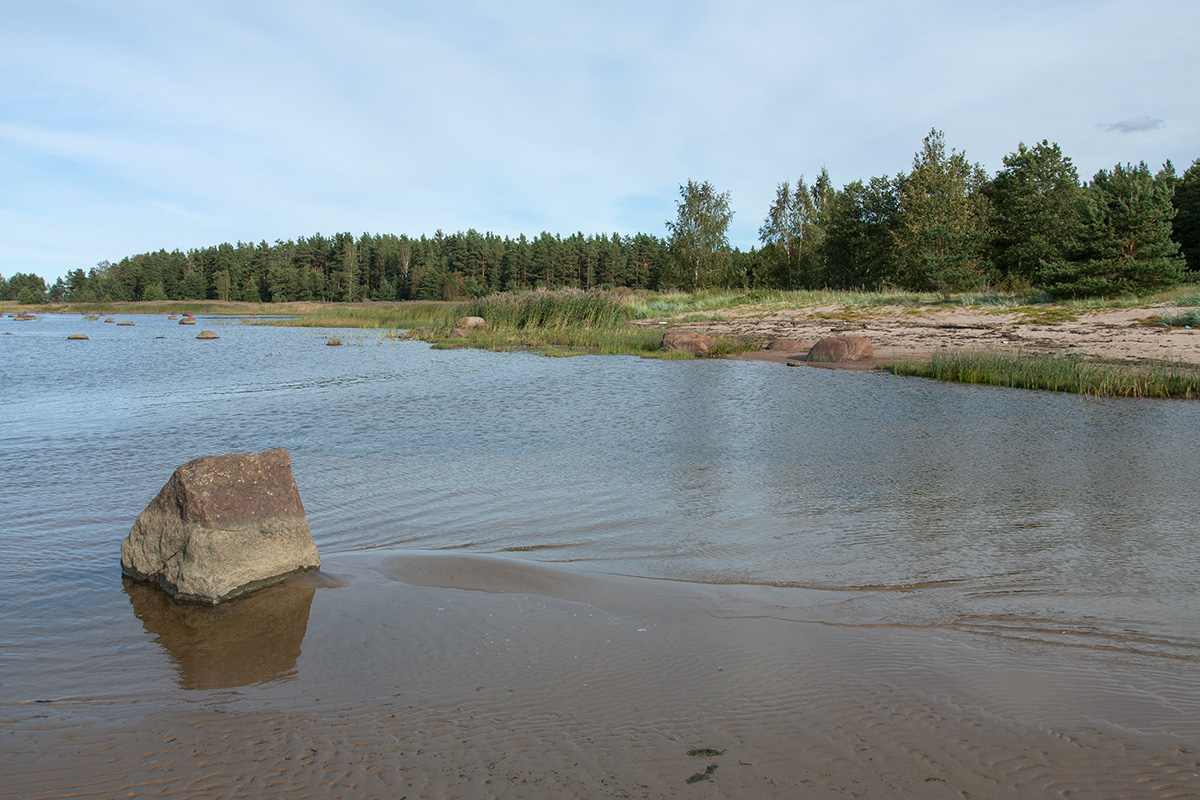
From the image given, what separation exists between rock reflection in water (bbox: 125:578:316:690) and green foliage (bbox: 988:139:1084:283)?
133ft

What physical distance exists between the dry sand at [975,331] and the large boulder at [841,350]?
446 mm

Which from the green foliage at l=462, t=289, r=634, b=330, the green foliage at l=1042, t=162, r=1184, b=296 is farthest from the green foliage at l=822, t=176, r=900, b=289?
the green foliage at l=462, t=289, r=634, b=330

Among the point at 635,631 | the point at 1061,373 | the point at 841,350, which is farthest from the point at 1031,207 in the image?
the point at 635,631

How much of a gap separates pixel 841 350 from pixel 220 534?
18.1m

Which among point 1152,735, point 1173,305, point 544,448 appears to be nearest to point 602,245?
point 1173,305

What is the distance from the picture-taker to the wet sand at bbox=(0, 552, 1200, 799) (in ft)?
7.84

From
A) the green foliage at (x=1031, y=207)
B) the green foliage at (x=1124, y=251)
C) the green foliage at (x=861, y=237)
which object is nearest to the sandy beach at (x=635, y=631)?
the green foliage at (x=1124, y=251)

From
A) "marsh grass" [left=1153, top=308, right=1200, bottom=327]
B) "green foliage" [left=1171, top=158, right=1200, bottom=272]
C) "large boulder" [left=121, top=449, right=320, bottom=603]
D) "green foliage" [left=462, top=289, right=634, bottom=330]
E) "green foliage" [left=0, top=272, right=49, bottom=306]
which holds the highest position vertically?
"green foliage" [left=0, top=272, right=49, bottom=306]

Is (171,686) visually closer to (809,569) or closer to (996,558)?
(809,569)

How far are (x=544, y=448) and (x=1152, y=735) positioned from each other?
6760mm

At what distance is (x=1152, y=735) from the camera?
8.77ft

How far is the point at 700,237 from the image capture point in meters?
52.1

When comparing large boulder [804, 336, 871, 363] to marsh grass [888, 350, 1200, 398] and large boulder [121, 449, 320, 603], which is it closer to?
marsh grass [888, 350, 1200, 398]

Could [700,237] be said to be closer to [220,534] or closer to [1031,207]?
[1031,207]
